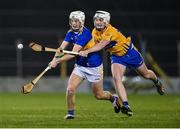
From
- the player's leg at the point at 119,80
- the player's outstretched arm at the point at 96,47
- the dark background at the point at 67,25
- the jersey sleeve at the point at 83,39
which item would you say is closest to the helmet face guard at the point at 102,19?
the player's outstretched arm at the point at 96,47

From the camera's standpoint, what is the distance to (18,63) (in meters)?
31.8

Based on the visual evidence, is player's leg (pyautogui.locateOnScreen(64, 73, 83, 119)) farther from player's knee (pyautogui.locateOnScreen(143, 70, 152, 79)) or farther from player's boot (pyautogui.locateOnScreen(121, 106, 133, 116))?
player's knee (pyautogui.locateOnScreen(143, 70, 152, 79))

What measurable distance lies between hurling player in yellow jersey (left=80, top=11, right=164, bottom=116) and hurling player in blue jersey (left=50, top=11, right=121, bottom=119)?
0.24 m

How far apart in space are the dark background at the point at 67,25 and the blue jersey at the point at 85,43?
49.6ft

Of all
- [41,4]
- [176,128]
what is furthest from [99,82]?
[41,4]

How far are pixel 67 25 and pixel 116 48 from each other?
16.5 meters

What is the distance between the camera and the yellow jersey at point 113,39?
648 inches

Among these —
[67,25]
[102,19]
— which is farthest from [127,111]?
[67,25]

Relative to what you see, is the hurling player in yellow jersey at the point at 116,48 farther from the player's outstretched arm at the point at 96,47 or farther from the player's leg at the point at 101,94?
the player's leg at the point at 101,94

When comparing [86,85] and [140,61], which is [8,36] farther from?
[140,61]

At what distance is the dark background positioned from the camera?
1252 inches

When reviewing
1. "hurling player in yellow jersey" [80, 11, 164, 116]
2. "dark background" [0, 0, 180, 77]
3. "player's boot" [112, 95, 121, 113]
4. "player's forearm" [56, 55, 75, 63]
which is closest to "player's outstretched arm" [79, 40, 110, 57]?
"hurling player in yellow jersey" [80, 11, 164, 116]

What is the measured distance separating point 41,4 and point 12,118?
1828 centimetres

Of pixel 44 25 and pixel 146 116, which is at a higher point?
pixel 44 25
